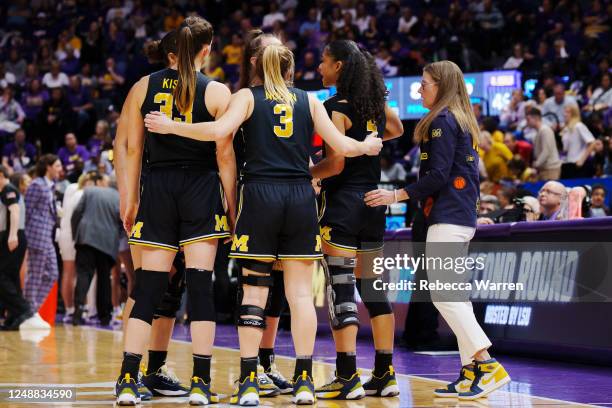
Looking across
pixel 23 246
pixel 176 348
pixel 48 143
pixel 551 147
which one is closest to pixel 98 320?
pixel 23 246

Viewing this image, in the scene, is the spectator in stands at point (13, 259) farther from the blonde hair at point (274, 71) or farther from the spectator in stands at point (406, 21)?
the spectator in stands at point (406, 21)

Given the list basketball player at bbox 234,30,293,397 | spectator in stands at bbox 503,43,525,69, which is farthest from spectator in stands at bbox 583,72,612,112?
basketball player at bbox 234,30,293,397

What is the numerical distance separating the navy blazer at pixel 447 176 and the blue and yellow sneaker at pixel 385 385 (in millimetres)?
954

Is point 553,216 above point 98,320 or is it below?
above

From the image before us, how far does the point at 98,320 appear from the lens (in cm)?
1327

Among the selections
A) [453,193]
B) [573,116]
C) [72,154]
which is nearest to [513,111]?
[573,116]

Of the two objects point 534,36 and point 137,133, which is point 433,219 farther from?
point 534,36

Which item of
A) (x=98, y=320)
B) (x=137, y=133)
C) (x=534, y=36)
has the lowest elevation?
(x=98, y=320)

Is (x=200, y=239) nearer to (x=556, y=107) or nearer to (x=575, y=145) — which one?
(x=575, y=145)

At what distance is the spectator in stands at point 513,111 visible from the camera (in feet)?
51.3

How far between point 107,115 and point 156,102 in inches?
608

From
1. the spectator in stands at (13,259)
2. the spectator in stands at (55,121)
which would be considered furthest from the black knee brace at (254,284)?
the spectator in stands at (55,121)

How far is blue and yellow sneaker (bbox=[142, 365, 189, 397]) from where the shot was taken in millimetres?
5734
